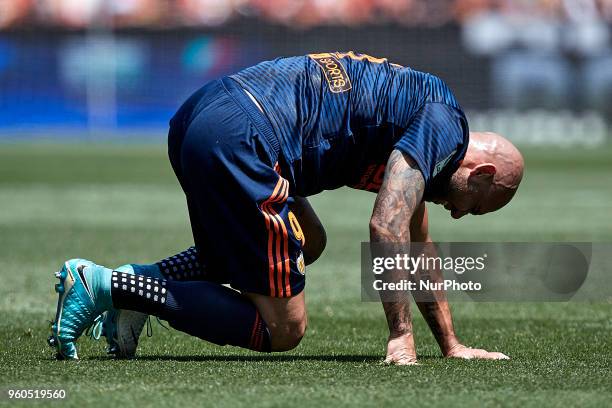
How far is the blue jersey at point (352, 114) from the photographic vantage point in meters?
4.95

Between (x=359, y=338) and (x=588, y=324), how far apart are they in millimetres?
1444

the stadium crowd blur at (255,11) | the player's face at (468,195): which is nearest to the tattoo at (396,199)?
the player's face at (468,195)

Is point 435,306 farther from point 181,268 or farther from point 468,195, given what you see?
point 181,268

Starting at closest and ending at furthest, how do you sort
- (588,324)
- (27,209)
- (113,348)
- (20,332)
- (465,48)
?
1. (113,348)
2. (20,332)
3. (588,324)
4. (27,209)
5. (465,48)

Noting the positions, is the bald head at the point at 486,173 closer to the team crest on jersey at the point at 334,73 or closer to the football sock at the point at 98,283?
the team crest on jersey at the point at 334,73

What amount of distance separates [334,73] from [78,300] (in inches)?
57.9

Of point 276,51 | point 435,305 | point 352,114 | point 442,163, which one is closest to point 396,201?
point 442,163

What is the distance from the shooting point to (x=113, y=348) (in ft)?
17.4

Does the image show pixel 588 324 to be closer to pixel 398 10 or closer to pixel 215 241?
pixel 215 241

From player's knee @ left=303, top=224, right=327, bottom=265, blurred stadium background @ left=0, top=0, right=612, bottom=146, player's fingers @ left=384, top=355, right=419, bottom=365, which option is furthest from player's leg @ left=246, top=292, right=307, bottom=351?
blurred stadium background @ left=0, top=0, right=612, bottom=146

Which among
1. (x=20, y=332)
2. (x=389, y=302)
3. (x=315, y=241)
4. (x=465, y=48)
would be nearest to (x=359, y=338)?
(x=315, y=241)

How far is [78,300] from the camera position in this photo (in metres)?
5.11

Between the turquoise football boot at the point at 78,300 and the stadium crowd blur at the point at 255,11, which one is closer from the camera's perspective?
the turquoise football boot at the point at 78,300

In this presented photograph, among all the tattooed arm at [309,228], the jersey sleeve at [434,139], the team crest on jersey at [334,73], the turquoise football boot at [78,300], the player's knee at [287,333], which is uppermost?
the team crest on jersey at [334,73]
